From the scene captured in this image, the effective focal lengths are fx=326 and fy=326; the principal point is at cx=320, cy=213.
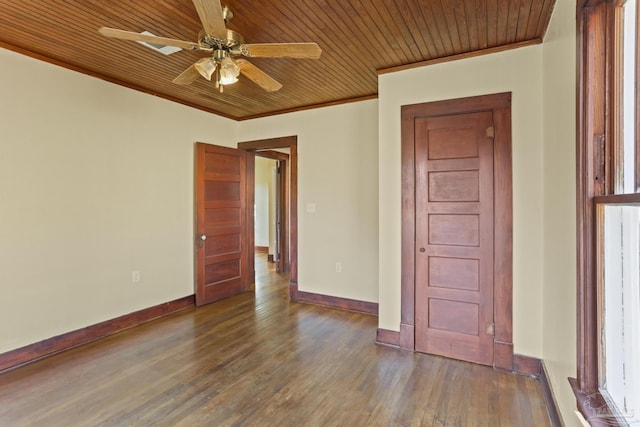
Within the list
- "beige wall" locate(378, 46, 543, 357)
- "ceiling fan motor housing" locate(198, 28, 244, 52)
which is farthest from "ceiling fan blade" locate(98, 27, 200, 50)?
"beige wall" locate(378, 46, 543, 357)

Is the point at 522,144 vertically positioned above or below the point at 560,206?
above

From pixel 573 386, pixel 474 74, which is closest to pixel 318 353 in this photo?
pixel 573 386

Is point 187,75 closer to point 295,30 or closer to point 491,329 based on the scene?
point 295,30

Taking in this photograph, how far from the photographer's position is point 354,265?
410 cm

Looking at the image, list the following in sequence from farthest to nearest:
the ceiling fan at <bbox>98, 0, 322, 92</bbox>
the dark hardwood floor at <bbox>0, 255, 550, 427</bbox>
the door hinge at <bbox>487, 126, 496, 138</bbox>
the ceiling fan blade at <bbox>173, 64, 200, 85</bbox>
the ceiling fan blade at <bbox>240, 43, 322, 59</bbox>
Result: the door hinge at <bbox>487, 126, 496, 138</bbox>, the ceiling fan blade at <bbox>173, 64, 200, 85</bbox>, the dark hardwood floor at <bbox>0, 255, 550, 427</bbox>, the ceiling fan blade at <bbox>240, 43, 322, 59</bbox>, the ceiling fan at <bbox>98, 0, 322, 92</bbox>

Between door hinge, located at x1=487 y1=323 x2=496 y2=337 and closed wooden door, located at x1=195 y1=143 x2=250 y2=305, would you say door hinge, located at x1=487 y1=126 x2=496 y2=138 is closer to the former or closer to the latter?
door hinge, located at x1=487 y1=323 x2=496 y2=337

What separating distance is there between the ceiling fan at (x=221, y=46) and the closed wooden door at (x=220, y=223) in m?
2.09

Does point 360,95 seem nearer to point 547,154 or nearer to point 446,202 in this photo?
point 446,202

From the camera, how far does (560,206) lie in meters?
1.94

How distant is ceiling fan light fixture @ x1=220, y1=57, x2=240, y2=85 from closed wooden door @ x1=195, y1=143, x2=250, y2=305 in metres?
2.18

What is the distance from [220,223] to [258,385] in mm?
2542

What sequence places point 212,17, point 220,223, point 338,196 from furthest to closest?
point 220,223
point 338,196
point 212,17

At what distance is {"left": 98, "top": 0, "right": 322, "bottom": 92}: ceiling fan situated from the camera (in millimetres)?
1733

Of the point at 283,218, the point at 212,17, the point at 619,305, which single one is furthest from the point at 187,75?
the point at 283,218
